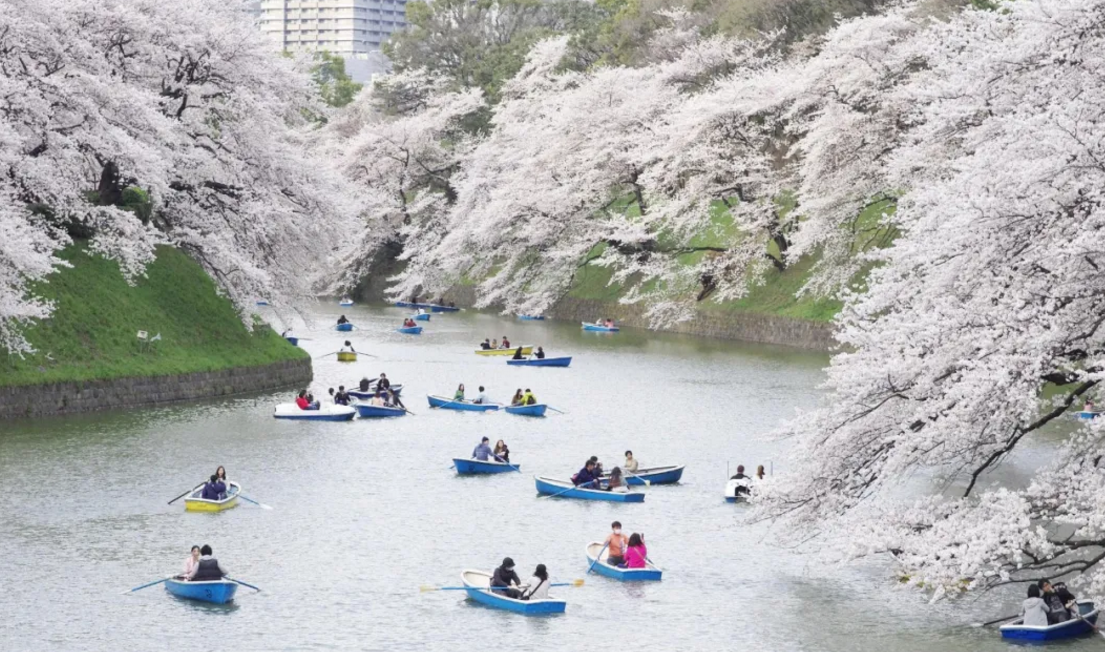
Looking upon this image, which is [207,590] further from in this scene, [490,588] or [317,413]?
[317,413]

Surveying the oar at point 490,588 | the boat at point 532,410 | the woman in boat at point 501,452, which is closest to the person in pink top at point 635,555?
the oar at point 490,588

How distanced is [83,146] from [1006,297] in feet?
94.1

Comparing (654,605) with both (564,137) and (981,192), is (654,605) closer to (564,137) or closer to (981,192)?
(981,192)

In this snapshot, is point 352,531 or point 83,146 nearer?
point 352,531

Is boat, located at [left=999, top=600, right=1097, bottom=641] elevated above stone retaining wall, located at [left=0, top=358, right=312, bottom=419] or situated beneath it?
situated beneath

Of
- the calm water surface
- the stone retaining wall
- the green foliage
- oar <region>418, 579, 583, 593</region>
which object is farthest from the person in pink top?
the green foliage

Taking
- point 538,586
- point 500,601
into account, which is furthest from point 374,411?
point 538,586

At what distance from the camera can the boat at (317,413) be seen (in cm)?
4444

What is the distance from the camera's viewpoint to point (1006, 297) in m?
22.7

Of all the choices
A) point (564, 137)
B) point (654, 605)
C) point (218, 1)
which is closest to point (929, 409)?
point (654, 605)

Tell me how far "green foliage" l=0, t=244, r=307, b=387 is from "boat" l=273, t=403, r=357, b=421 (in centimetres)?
407

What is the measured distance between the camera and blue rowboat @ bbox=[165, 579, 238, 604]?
24.8 m

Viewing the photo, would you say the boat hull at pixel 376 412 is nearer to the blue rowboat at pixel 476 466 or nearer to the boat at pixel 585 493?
the blue rowboat at pixel 476 466

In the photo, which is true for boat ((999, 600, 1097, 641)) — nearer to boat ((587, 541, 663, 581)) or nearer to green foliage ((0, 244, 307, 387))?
boat ((587, 541, 663, 581))
